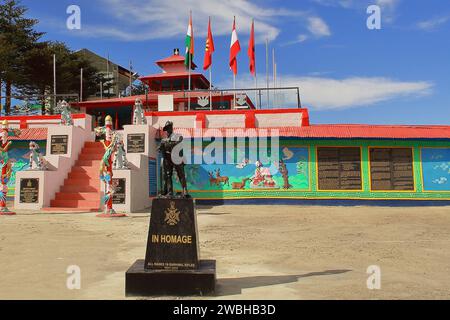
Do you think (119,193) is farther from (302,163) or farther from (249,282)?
(249,282)

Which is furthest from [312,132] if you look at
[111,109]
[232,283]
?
[111,109]

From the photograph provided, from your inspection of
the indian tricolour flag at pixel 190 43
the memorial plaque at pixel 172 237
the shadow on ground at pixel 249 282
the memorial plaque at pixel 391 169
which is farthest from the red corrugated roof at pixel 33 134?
the memorial plaque at pixel 391 169

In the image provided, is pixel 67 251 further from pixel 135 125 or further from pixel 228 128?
pixel 228 128

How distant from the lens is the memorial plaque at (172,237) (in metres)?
4.66

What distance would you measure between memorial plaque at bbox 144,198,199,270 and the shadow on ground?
0.50 m

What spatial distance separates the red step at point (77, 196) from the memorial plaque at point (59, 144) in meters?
2.30

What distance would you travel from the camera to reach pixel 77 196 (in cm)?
1423

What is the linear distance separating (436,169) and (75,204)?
50.7 ft

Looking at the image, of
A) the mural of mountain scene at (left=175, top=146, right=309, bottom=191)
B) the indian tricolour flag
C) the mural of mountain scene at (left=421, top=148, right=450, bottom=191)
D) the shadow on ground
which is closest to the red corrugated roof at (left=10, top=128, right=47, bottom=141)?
the mural of mountain scene at (left=175, top=146, right=309, bottom=191)

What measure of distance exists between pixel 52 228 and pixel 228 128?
9.48 m

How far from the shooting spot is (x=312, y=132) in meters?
16.4

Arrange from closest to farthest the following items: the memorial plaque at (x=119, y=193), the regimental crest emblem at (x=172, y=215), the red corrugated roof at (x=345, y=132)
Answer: the regimental crest emblem at (x=172, y=215)
the memorial plaque at (x=119, y=193)
the red corrugated roof at (x=345, y=132)

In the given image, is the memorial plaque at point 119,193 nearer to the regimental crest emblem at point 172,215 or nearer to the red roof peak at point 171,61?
the regimental crest emblem at point 172,215

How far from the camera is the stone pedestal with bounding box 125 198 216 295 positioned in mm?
4477
